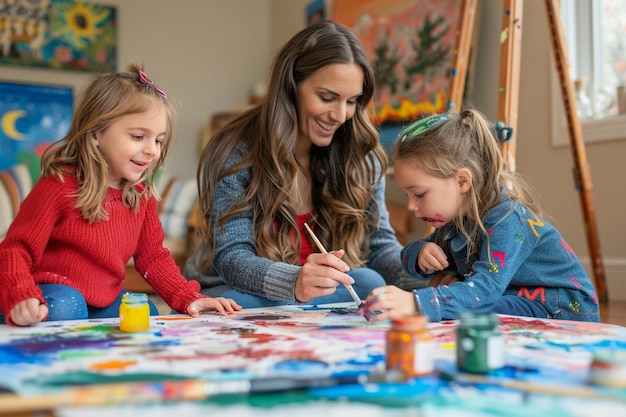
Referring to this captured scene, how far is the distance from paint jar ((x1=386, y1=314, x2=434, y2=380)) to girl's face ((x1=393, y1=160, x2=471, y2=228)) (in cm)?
63

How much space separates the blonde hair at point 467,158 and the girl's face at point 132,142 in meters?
0.56

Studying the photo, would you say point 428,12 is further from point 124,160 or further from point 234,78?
point 124,160

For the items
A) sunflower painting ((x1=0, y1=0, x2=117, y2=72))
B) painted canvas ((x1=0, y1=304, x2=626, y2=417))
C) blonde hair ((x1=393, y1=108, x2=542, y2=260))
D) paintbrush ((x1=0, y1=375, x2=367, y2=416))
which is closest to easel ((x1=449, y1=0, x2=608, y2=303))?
blonde hair ((x1=393, y1=108, x2=542, y2=260))

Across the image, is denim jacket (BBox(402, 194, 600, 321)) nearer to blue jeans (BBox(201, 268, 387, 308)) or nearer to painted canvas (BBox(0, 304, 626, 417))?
painted canvas (BBox(0, 304, 626, 417))

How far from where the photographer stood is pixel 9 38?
16.4 feet

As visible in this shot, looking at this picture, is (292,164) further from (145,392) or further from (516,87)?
(145,392)

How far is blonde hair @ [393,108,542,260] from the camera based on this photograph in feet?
4.74

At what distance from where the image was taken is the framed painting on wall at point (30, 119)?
5.01 meters

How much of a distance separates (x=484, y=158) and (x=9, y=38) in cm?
457

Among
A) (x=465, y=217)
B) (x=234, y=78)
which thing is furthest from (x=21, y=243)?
(x=234, y=78)

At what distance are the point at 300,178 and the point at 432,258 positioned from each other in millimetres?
602

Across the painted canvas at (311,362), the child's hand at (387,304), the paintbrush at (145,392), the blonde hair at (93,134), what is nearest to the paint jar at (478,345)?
the painted canvas at (311,362)

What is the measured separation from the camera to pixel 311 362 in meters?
0.92

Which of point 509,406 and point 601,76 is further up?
point 601,76
